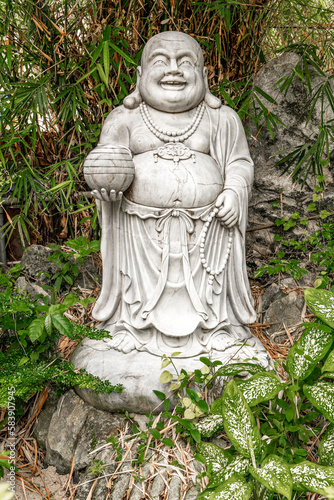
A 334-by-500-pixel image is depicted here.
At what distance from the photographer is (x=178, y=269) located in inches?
102

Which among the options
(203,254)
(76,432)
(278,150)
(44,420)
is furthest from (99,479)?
(278,150)

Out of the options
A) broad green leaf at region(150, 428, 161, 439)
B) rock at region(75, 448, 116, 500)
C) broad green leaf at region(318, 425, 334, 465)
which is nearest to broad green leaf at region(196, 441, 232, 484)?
broad green leaf at region(150, 428, 161, 439)

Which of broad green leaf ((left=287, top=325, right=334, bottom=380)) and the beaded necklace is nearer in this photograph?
broad green leaf ((left=287, top=325, right=334, bottom=380))

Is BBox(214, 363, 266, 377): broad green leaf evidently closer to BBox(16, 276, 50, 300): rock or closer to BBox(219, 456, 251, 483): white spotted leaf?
BBox(219, 456, 251, 483): white spotted leaf

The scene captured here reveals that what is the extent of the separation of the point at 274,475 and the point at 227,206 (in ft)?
4.36

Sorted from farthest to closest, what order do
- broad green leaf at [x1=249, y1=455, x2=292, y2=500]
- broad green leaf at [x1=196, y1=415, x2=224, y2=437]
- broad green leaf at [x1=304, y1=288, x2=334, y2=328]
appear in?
broad green leaf at [x1=196, y1=415, x2=224, y2=437], broad green leaf at [x1=304, y1=288, x2=334, y2=328], broad green leaf at [x1=249, y1=455, x2=292, y2=500]

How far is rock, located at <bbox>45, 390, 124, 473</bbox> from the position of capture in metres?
2.34

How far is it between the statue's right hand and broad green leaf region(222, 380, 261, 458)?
1.08 m

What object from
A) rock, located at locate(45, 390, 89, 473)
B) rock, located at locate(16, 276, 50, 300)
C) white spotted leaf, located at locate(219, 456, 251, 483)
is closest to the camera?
white spotted leaf, located at locate(219, 456, 251, 483)

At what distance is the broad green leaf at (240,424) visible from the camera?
1.72 metres

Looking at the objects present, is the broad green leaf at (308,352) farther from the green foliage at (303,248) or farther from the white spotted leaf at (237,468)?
the green foliage at (303,248)

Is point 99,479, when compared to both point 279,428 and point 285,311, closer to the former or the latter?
point 279,428

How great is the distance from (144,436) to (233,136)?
5.22 ft

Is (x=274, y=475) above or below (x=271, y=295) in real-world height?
above
